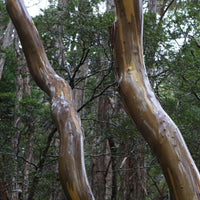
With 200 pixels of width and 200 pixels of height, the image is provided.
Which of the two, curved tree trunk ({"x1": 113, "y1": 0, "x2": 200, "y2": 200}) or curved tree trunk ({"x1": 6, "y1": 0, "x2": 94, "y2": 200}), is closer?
curved tree trunk ({"x1": 113, "y1": 0, "x2": 200, "y2": 200})

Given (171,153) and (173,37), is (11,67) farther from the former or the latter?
(171,153)

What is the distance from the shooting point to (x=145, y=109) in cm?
202

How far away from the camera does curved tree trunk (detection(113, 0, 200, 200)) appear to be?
179 centimetres

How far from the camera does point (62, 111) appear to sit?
105 inches

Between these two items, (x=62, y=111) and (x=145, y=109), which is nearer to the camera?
(x=145, y=109)

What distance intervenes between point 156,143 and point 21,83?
23.1 ft

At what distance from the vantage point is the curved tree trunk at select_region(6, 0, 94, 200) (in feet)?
7.74

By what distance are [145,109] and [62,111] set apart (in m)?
0.94

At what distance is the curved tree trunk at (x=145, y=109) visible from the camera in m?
1.79

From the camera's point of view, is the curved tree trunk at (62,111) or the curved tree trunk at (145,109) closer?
the curved tree trunk at (145,109)

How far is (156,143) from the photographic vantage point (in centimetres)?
191

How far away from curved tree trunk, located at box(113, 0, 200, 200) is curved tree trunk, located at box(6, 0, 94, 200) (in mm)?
658

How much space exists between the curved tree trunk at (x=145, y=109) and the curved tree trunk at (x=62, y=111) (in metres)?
0.66

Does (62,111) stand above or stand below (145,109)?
above
